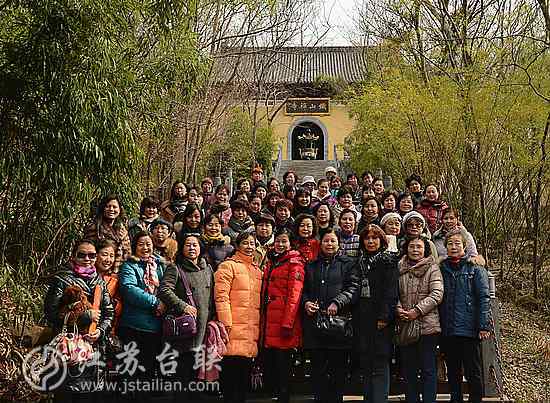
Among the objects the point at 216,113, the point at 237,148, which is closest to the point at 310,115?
the point at 237,148

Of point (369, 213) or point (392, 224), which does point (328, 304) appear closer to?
point (392, 224)

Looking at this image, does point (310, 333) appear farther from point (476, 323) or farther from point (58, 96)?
point (58, 96)

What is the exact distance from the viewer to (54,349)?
11.6 ft

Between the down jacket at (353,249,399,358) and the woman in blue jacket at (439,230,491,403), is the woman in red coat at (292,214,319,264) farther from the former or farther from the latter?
the woman in blue jacket at (439,230,491,403)

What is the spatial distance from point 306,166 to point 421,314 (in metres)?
16.9

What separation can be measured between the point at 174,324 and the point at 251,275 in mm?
564

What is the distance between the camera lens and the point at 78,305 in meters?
3.54

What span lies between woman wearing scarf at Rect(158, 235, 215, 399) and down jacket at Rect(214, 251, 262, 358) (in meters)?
0.07

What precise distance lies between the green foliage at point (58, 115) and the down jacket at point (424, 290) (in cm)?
216

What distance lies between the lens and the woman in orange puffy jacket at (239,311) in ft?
13.0

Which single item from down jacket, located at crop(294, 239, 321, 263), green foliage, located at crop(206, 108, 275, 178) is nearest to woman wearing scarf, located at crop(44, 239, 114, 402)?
down jacket, located at crop(294, 239, 321, 263)

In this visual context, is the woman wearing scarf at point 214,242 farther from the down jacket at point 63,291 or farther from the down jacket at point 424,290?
the down jacket at point 424,290

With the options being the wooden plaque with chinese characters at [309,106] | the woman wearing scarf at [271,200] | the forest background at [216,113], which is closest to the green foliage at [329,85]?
the wooden plaque with chinese characters at [309,106]

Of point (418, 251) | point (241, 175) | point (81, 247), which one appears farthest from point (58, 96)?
point (241, 175)
